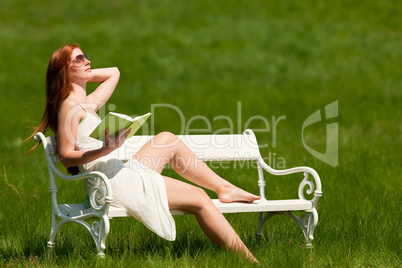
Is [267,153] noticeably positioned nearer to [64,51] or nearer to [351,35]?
[64,51]

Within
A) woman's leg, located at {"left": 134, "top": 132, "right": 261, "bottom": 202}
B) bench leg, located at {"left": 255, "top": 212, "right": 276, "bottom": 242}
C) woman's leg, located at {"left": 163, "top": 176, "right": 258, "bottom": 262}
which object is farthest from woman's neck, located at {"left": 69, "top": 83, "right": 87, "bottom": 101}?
bench leg, located at {"left": 255, "top": 212, "right": 276, "bottom": 242}

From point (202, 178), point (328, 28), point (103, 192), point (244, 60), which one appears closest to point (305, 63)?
point (244, 60)

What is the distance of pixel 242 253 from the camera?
4.09 metres

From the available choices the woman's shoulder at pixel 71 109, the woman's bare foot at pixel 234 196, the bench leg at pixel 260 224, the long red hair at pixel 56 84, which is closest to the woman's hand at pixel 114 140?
the woman's shoulder at pixel 71 109

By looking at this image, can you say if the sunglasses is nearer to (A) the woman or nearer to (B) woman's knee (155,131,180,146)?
(A) the woman

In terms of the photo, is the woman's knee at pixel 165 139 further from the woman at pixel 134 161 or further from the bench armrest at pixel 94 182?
the bench armrest at pixel 94 182

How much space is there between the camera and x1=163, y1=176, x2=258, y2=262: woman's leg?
413cm

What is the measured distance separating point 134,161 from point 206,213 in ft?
2.03

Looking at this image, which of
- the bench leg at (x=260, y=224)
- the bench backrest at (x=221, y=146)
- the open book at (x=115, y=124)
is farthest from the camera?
the bench backrest at (x=221, y=146)

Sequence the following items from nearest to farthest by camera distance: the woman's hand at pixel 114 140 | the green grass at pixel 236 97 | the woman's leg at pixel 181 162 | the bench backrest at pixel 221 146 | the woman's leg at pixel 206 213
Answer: the woman's hand at pixel 114 140
the woman's leg at pixel 206 213
the woman's leg at pixel 181 162
the green grass at pixel 236 97
the bench backrest at pixel 221 146

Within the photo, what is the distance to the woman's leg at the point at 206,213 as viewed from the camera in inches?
163

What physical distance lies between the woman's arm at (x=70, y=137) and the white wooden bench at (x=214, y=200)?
11 centimetres

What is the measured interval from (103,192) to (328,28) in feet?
37.8

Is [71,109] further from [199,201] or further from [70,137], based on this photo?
[199,201]
